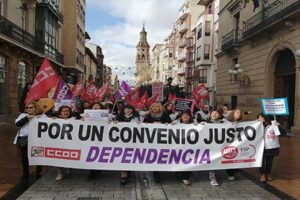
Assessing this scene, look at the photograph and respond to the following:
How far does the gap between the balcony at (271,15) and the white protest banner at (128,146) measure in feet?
46.9

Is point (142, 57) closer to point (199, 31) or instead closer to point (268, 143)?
point (199, 31)

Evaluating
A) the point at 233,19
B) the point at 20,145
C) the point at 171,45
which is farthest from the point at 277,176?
the point at 171,45

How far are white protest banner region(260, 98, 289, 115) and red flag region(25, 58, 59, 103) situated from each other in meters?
4.62

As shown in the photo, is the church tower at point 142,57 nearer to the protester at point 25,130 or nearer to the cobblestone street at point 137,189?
the cobblestone street at point 137,189

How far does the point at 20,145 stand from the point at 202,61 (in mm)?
47865

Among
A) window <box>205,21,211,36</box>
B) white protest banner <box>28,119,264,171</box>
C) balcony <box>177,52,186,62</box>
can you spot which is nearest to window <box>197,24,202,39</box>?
window <box>205,21,211,36</box>

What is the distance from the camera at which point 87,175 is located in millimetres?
8570

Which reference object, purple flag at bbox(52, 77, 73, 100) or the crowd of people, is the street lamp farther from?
the crowd of people

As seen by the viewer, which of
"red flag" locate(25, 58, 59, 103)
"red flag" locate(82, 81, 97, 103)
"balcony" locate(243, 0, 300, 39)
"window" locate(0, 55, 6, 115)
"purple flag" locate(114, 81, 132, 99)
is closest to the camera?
"red flag" locate(25, 58, 59, 103)

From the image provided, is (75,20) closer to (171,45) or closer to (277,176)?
(277,176)

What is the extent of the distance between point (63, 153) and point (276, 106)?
436cm

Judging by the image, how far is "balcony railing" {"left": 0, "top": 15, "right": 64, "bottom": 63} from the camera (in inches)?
888

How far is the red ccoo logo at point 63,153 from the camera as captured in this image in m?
7.81

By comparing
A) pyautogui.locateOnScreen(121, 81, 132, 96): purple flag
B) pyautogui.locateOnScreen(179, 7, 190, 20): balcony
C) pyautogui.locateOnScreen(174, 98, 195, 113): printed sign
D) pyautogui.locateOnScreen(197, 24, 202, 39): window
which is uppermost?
pyautogui.locateOnScreen(179, 7, 190, 20): balcony
